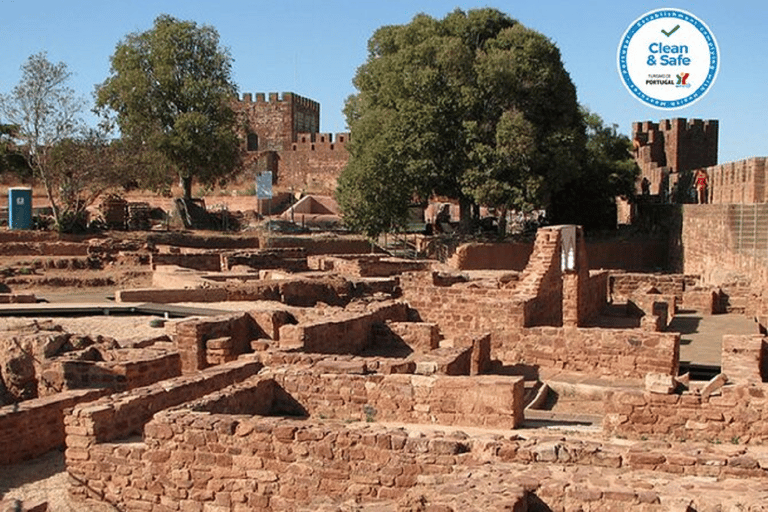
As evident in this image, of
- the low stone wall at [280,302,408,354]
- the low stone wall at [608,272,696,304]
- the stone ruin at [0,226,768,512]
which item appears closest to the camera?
the stone ruin at [0,226,768,512]

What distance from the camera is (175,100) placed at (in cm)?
3994

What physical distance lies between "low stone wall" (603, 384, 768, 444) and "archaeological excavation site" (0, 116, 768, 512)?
0.06 feet

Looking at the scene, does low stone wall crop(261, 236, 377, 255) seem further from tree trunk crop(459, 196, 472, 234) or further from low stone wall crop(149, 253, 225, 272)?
low stone wall crop(149, 253, 225, 272)

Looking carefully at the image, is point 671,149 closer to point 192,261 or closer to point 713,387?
point 192,261

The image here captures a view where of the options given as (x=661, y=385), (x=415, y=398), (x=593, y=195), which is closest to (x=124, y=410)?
(x=415, y=398)

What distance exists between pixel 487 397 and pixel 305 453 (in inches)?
87.2

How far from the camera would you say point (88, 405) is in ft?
27.8

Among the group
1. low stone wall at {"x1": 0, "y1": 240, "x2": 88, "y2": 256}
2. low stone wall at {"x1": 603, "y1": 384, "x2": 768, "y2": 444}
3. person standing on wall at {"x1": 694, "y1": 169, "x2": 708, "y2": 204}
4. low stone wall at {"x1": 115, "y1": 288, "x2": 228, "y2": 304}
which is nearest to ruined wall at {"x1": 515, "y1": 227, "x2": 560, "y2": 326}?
low stone wall at {"x1": 603, "y1": 384, "x2": 768, "y2": 444}

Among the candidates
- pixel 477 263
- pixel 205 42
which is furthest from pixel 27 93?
pixel 477 263

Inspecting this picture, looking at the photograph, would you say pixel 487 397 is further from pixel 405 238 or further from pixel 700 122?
pixel 700 122

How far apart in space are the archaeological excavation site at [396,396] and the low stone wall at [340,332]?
0.03 m

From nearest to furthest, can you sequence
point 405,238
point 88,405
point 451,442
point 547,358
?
point 451,442 < point 88,405 < point 547,358 < point 405,238

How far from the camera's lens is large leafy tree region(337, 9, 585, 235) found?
108ft

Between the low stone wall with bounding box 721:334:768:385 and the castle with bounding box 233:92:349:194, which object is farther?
the castle with bounding box 233:92:349:194
